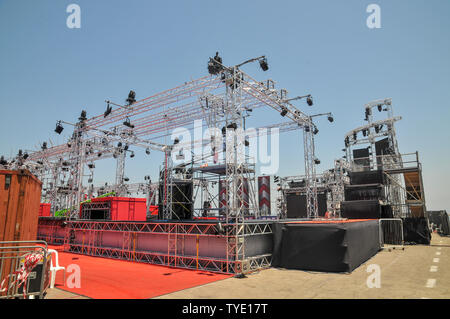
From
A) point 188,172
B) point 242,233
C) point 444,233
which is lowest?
point 444,233

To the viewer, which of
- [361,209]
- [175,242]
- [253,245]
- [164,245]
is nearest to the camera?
[253,245]

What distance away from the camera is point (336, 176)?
32625 mm

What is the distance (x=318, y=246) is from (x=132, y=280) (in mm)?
7004

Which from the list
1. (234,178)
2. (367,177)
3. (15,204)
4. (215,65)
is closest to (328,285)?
(234,178)

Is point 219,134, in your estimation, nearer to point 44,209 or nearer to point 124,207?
point 124,207

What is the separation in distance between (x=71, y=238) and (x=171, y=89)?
12113mm

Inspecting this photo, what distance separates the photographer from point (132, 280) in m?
9.95

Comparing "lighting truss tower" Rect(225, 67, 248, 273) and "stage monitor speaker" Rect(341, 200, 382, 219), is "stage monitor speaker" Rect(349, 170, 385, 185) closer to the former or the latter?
"stage monitor speaker" Rect(341, 200, 382, 219)

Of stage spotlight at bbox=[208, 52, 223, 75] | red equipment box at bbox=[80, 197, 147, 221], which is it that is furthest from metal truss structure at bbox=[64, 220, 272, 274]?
stage spotlight at bbox=[208, 52, 223, 75]

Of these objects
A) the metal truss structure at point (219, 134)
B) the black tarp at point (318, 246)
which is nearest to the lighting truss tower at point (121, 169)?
the metal truss structure at point (219, 134)

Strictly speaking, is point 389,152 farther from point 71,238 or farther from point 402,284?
point 71,238

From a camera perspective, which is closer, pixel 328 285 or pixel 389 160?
pixel 328 285

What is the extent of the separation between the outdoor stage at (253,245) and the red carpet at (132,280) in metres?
0.66
